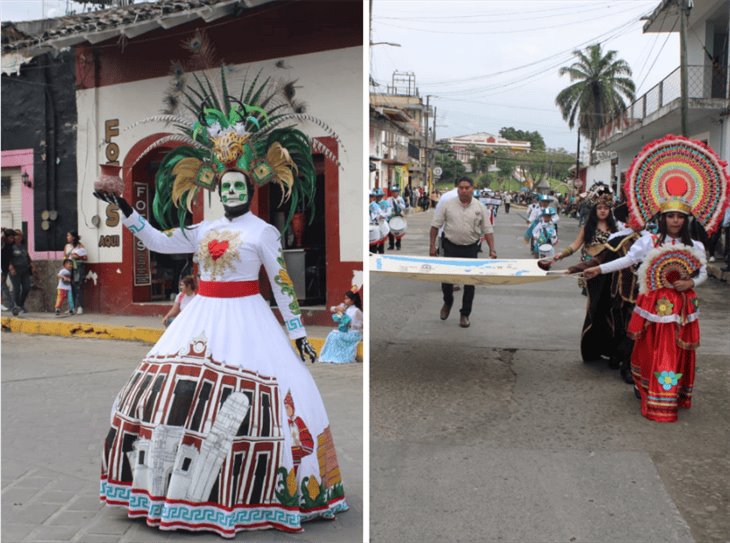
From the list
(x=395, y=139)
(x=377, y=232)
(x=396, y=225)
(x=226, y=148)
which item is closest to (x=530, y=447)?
(x=226, y=148)

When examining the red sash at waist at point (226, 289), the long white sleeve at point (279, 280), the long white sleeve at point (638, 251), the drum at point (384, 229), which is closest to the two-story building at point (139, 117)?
the drum at point (384, 229)

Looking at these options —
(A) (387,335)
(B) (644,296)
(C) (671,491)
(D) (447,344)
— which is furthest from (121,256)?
(C) (671,491)

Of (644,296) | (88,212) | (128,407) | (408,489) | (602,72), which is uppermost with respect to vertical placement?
(602,72)

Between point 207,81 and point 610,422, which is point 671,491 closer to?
point 610,422

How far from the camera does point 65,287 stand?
11414 mm

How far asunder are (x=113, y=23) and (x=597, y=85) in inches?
Answer: 1655

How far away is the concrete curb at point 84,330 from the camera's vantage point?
1065 centimetres

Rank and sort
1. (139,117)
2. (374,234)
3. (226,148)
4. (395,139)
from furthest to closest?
1. (395,139)
2. (374,234)
3. (139,117)
4. (226,148)

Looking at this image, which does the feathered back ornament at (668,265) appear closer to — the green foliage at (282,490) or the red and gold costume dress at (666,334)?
the red and gold costume dress at (666,334)

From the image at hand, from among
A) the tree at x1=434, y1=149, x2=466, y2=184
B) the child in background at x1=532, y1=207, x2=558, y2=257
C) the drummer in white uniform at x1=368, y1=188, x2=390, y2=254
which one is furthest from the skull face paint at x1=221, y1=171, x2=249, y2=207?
the tree at x1=434, y1=149, x2=466, y2=184

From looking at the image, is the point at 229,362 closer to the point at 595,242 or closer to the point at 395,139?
the point at 595,242

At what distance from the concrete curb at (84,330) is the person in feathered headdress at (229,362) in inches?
274

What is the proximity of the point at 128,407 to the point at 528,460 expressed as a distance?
7.51 ft

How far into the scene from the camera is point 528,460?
14.7 ft
